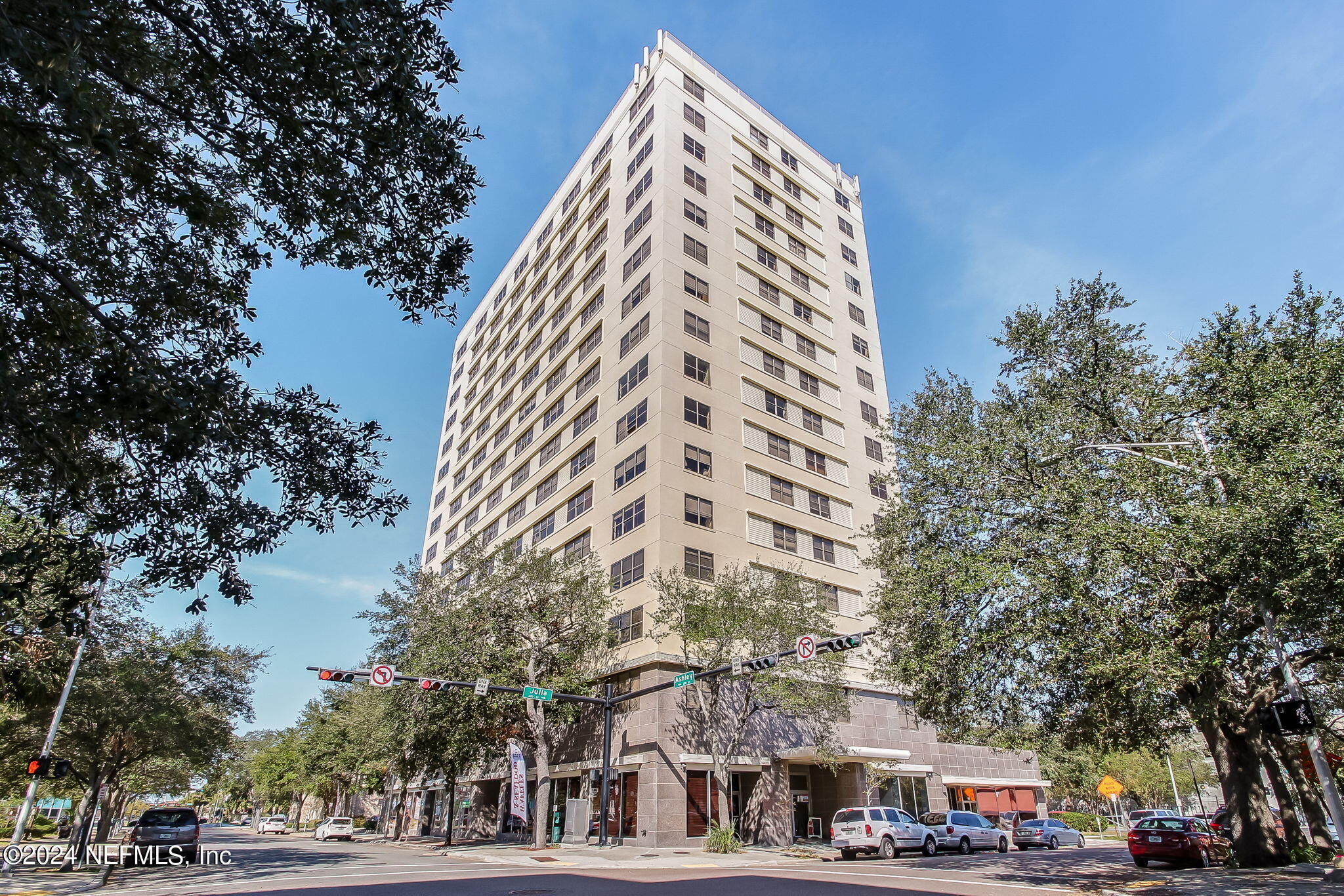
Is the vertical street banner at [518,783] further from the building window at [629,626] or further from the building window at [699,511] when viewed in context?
the building window at [699,511]

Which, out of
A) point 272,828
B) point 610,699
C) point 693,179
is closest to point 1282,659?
point 610,699

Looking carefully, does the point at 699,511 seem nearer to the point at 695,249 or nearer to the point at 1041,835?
the point at 695,249

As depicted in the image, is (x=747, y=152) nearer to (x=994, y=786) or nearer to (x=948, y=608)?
(x=948, y=608)

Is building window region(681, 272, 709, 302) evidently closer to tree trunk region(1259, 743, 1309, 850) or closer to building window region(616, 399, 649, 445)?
building window region(616, 399, 649, 445)

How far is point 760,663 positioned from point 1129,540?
10499 mm

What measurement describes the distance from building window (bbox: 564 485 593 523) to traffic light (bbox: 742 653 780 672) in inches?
777

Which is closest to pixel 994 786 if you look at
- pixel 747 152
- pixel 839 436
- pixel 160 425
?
pixel 839 436

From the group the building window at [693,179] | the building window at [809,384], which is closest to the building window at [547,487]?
the building window at [809,384]

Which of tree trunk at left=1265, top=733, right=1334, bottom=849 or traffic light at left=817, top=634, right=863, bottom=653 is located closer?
traffic light at left=817, top=634, right=863, bottom=653

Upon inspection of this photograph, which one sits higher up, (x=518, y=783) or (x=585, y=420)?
(x=585, y=420)

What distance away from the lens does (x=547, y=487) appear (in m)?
46.0

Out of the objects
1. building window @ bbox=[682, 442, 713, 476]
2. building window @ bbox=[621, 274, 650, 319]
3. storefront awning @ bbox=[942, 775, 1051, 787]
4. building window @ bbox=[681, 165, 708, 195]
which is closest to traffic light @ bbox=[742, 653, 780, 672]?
building window @ bbox=[682, 442, 713, 476]

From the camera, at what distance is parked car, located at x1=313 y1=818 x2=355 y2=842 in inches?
1767

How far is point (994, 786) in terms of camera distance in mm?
44344
